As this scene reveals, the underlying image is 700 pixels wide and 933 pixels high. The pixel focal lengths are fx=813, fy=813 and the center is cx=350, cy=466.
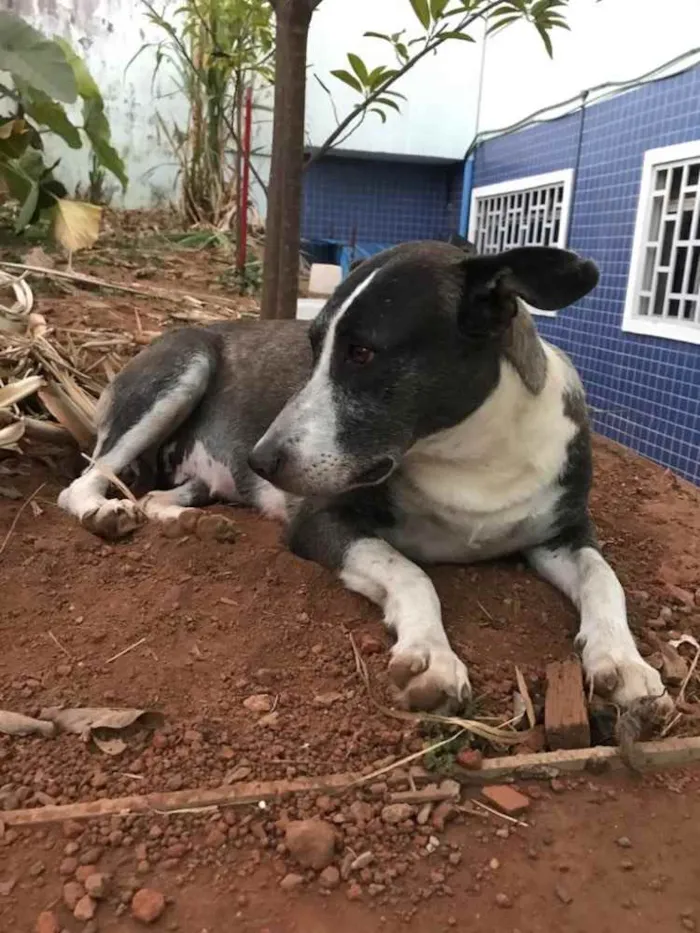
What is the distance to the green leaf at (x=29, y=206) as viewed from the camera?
482 cm

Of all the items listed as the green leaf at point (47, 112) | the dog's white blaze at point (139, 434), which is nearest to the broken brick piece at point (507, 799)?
the dog's white blaze at point (139, 434)

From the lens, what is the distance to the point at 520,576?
2.54 metres

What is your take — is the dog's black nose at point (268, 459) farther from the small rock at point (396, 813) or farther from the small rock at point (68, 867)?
the small rock at point (68, 867)

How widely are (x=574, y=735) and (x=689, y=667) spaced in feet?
1.85

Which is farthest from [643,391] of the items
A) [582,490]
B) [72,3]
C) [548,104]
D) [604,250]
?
[72,3]

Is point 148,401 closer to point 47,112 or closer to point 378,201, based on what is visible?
point 47,112

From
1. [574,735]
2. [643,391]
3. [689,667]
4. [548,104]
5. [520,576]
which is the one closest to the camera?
[574,735]

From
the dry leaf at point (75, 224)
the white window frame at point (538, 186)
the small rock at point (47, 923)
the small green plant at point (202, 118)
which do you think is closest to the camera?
the small rock at point (47, 923)

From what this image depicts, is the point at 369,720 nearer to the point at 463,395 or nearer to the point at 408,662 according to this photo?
the point at 408,662

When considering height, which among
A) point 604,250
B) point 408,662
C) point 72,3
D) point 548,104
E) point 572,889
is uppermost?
point 72,3

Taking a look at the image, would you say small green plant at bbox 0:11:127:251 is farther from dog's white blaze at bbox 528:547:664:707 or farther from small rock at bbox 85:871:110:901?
small rock at bbox 85:871:110:901

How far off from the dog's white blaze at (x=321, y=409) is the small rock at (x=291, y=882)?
1.03m

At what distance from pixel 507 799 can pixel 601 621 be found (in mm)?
710

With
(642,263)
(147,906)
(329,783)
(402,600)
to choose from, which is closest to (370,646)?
(402,600)
